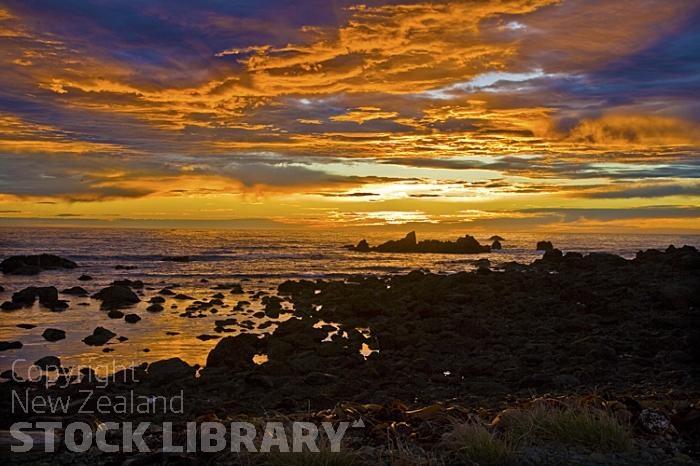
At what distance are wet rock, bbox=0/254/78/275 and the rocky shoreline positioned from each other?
32.9 meters

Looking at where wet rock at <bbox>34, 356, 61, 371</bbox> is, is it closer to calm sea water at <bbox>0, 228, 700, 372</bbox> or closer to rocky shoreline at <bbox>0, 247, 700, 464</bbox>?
calm sea water at <bbox>0, 228, 700, 372</bbox>

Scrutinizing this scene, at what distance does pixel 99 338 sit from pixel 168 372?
6.40 meters

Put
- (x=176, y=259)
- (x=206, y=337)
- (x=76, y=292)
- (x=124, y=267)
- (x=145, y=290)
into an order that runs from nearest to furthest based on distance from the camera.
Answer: (x=206, y=337)
(x=76, y=292)
(x=145, y=290)
(x=124, y=267)
(x=176, y=259)

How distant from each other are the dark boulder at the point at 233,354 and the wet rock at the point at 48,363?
3864 millimetres

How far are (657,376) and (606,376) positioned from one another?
1.02 meters

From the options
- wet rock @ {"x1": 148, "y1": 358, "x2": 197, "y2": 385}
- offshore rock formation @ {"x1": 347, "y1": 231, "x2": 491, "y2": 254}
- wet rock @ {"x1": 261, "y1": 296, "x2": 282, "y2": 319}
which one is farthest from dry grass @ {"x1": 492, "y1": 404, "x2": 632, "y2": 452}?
offshore rock formation @ {"x1": 347, "y1": 231, "x2": 491, "y2": 254}

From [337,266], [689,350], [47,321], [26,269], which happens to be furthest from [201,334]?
[337,266]

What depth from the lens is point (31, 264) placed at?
5172cm

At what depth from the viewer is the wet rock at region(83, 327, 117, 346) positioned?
62.3 ft

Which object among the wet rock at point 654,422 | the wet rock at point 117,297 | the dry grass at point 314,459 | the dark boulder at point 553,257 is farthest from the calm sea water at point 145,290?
the dark boulder at point 553,257

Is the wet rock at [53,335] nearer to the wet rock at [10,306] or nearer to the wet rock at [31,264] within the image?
the wet rock at [10,306]

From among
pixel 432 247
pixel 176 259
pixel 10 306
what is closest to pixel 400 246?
pixel 432 247

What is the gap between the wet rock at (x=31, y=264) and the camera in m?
48.2

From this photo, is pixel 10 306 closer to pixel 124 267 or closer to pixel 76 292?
pixel 76 292
